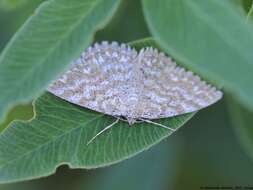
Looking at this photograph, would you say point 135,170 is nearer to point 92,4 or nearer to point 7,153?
point 7,153

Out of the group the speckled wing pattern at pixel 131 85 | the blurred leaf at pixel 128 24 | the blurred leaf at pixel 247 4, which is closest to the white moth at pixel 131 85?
the speckled wing pattern at pixel 131 85

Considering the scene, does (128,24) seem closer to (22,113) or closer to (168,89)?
(22,113)

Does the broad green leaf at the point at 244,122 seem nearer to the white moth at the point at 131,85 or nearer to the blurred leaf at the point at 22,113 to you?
the white moth at the point at 131,85

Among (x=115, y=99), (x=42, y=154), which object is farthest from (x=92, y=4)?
(x=115, y=99)

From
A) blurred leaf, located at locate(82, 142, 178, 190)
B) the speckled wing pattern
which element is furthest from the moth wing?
blurred leaf, located at locate(82, 142, 178, 190)

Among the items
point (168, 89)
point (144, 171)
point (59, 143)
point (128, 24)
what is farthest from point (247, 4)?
point (144, 171)

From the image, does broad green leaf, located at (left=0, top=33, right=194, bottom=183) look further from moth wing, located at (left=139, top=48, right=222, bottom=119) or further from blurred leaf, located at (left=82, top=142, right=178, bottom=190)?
blurred leaf, located at (left=82, top=142, right=178, bottom=190)
